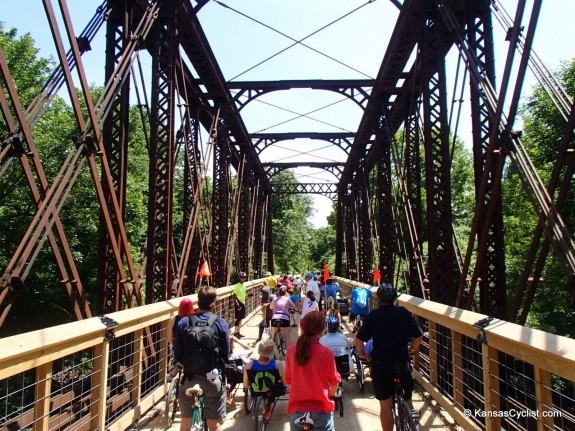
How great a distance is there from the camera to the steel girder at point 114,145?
7261 millimetres

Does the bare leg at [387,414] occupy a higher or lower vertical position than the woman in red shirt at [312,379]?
lower

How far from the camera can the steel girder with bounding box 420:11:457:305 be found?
765 centimetres

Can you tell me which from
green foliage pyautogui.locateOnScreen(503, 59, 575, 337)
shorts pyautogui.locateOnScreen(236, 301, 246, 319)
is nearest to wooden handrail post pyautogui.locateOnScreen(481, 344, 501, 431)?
shorts pyautogui.locateOnScreen(236, 301, 246, 319)

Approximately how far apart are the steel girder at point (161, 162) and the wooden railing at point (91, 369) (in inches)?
62.7

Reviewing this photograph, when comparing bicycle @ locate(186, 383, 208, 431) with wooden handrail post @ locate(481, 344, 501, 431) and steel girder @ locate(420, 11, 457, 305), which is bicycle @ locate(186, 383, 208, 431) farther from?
steel girder @ locate(420, 11, 457, 305)

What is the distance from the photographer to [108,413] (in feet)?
15.6

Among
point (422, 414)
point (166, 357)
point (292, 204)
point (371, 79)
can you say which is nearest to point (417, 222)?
point (371, 79)

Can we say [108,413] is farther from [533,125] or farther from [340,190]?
[340,190]

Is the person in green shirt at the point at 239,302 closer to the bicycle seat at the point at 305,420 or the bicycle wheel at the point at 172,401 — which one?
the bicycle wheel at the point at 172,401

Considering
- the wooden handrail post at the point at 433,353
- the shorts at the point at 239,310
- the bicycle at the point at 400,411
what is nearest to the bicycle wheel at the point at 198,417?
the bicycle at the point at 400,411

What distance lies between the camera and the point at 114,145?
26.6ft

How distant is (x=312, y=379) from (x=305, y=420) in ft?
0.86

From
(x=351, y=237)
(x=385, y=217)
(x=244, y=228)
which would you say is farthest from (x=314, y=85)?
(x=351, y=237)

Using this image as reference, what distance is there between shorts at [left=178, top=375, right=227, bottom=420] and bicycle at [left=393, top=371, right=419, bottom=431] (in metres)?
1.45
